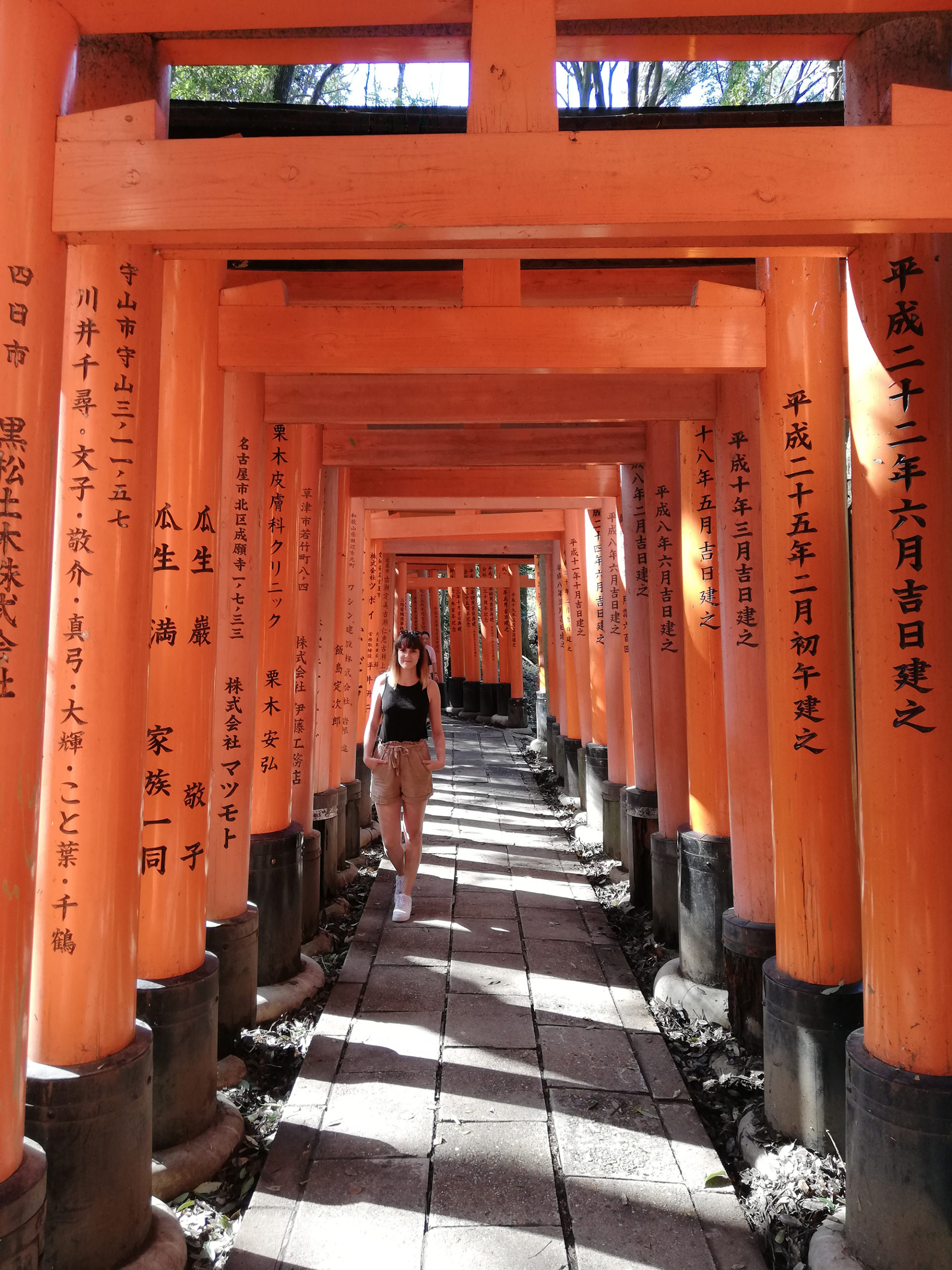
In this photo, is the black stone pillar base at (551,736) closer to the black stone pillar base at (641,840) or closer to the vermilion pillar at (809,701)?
the black stone pillar base at (641,840)

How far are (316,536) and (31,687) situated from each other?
3.93 metres

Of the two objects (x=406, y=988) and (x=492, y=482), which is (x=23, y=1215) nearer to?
(x=406, y=988)

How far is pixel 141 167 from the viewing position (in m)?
2.14

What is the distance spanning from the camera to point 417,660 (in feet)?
17.6

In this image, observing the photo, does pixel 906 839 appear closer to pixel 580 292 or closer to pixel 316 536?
pixel 580 292

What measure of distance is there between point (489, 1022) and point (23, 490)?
3.18m

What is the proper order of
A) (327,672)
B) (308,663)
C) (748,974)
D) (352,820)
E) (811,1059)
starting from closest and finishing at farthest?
(811,1059), (748,974), (308,663), (327,672), (352,820)

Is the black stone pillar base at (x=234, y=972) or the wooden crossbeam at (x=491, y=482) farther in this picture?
the wooden crossbeam at (x=491, y=482)

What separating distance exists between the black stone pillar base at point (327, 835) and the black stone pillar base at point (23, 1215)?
409cm

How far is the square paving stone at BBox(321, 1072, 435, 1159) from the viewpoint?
3037 mm

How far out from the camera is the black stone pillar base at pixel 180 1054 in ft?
10.1

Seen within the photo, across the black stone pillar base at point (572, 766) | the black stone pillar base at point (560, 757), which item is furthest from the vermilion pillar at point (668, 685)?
the black stone pillar base at point (560, 757)

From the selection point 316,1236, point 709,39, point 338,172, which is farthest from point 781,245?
point 316,1236

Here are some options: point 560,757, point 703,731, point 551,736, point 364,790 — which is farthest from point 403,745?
point 551,736
